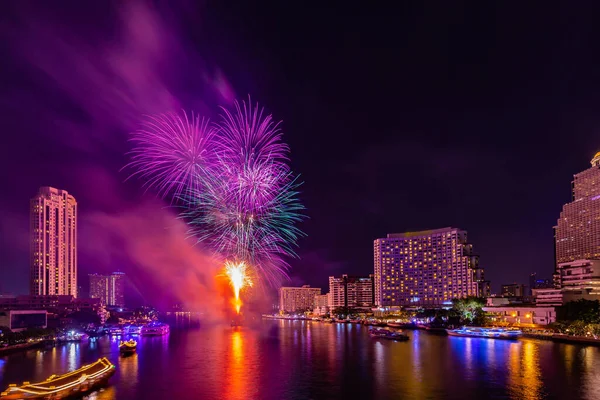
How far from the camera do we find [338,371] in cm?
4347

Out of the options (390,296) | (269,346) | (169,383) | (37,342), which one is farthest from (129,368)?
(390,296)

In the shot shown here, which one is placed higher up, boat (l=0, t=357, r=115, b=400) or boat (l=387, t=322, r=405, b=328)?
boat (l=0, t=357, r=115, b=400)

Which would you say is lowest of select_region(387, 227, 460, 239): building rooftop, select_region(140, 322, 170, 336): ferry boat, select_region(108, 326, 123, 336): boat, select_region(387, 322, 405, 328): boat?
select_region(387, 322, 405, 328): boat

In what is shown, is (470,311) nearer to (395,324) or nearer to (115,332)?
(395,324)

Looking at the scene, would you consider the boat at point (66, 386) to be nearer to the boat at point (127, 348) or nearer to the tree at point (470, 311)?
the boat at point (127, 348)

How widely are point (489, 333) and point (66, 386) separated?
64.3m

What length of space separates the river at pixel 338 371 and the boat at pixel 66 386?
98cm

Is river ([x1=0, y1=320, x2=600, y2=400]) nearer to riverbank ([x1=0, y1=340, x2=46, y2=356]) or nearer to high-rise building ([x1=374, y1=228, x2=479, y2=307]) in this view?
riverbank ([x1=0, y1=340, x2=46, y2=356])

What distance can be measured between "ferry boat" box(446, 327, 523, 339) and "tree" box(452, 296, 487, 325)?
14.2m

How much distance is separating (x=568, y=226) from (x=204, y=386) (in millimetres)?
152760

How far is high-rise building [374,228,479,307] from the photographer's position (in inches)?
5822

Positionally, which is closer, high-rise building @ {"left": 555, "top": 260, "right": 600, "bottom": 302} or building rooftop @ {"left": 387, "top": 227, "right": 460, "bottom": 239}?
high-rise building @ {"left": 555, "top": 260, "right": 600, "bottom": 302}

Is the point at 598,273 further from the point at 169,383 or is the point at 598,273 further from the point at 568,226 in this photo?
the point at 169,383

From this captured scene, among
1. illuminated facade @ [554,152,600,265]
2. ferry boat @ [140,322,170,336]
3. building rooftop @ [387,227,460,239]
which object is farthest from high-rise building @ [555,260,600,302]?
ferry boat @ [140,322,170,336]
